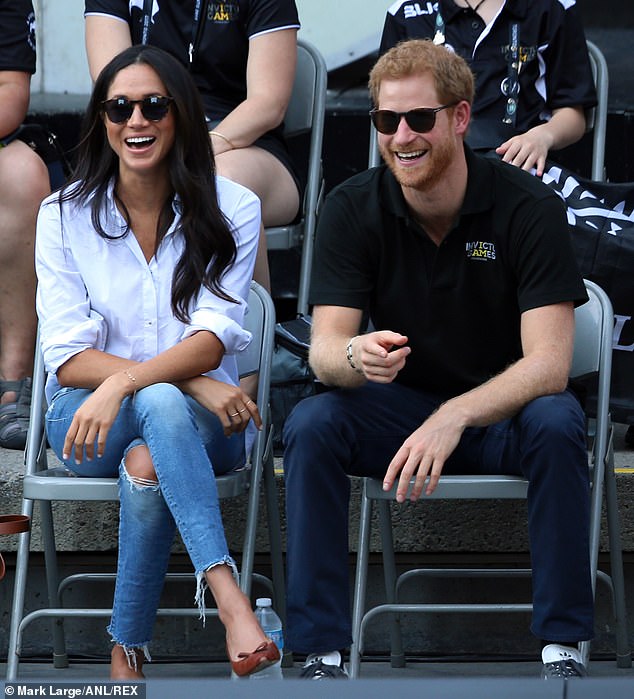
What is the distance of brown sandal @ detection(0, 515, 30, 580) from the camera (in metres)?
2.95

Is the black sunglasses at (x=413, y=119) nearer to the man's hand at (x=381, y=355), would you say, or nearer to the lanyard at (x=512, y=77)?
the man's hand at (x=381, y=355)

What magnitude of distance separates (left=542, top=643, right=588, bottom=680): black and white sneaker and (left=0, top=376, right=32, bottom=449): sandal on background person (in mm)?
1647

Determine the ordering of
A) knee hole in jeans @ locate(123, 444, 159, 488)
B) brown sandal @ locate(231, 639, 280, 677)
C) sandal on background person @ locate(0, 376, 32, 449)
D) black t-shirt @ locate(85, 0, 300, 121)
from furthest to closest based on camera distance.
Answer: black t-shirt @ locate(85, 0, 300, 121)
sandal on background person @ locate(0, 376, 32, 449)
knee hole in jeans @ locate(123, 444, 159, 488)
brown sandal @ locate(231, 639, 280, 677)

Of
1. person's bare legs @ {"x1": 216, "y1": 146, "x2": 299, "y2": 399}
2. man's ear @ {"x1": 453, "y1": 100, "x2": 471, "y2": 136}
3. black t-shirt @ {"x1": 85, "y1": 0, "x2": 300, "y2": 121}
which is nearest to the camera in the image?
man's ear @ {"x1": 453, "y1": 100, "x2": 471, "y2": 136}

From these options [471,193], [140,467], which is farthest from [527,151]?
[140,467]

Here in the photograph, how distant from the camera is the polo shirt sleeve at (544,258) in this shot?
3.01 m

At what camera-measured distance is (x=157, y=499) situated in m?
2.86

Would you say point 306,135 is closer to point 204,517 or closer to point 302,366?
point 302,366

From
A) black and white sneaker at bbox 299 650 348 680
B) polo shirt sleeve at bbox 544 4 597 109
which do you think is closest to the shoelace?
black and white sneaker at bbox 299 650 348 680

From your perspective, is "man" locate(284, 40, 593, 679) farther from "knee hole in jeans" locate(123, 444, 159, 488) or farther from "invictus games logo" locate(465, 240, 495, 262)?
"knee hole in jeans" locate(123, 444, 159, 488)

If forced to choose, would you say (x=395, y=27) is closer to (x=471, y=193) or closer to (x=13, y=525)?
(x=471, y=193)

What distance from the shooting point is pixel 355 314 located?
3.12m

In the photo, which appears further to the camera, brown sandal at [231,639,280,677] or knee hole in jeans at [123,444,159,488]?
knee hole in jeans at [123,444,159,488]

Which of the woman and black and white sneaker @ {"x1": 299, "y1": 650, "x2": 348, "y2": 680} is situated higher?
the woman
